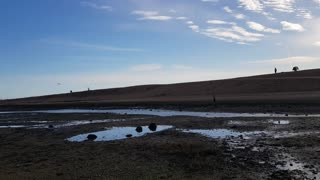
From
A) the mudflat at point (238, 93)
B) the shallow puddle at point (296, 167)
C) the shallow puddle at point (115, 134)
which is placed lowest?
the shallow puddle at point (296, 167)

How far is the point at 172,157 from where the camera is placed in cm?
1623

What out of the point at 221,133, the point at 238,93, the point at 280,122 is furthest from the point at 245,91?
the point at 221,133

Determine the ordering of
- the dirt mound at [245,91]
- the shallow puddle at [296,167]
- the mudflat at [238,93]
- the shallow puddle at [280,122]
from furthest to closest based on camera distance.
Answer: the dirt mound at [245,91] → the mudflat at [238,93] → the shallow puddle at [280,122] → the shallow puddle at [296,167]

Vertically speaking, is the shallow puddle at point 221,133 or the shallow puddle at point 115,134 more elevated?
the shallow puddle at point 115,134

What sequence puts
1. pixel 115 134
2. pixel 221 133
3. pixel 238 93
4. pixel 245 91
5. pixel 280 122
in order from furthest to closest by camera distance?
pixel 245 91 < pixel 238 93 < pixel 280 122 < pixel 115 134 < pixel 221 133

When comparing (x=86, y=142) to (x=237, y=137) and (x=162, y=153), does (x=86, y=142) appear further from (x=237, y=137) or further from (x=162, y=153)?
(x=237, y=137)

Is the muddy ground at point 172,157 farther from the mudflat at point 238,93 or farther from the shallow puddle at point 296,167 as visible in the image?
the mudflat at point 238,93

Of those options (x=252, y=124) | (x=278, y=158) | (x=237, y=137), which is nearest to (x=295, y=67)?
(x=252, y=124)

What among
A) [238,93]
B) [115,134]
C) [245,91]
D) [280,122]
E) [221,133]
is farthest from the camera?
[245,91]

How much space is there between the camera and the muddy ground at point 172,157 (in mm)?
13719

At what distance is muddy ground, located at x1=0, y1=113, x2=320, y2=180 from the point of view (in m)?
13.7

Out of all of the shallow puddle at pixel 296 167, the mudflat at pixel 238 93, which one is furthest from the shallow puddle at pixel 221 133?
the mudflat at pixel 238 93

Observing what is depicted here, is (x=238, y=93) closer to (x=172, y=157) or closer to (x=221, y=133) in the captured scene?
(x=221, y=133)

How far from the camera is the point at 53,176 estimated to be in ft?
45.8
